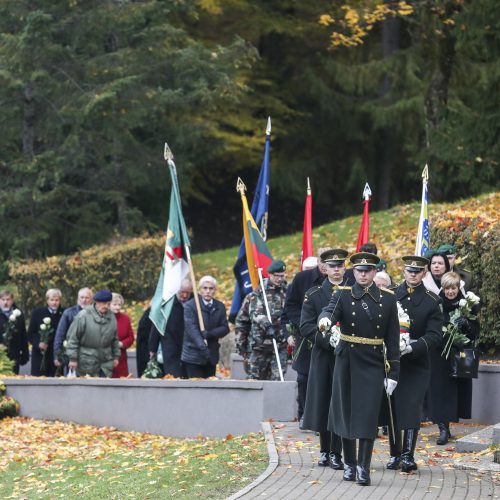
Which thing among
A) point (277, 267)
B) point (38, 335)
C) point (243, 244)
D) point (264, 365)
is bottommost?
point (264, 365)

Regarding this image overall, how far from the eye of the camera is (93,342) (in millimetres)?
17641

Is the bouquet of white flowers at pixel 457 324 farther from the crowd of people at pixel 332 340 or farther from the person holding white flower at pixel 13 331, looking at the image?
the person holding white flower at pixel 13 331

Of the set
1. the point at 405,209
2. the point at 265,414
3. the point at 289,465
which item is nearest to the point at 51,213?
the point at 405,209

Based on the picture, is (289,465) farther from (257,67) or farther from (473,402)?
(257,67)

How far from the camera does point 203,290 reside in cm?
1653

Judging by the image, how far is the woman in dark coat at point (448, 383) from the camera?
13.5 meters

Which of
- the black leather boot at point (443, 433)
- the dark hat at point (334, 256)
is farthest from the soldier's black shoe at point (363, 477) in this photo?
the black leather boot at point (443, 433)

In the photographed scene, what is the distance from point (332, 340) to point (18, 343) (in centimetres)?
923

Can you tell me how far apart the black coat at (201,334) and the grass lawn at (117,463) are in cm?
85

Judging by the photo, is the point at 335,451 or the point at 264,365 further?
the point at 264,365

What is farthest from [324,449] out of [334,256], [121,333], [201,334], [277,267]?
[121,333]

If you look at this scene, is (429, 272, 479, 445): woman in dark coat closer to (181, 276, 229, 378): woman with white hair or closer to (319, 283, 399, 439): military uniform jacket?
(319, 283, 399, 439): military uniform jacket

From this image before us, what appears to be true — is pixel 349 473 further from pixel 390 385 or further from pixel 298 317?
pixel 298 317

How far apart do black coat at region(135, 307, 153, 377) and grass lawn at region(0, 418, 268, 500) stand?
1347mm
